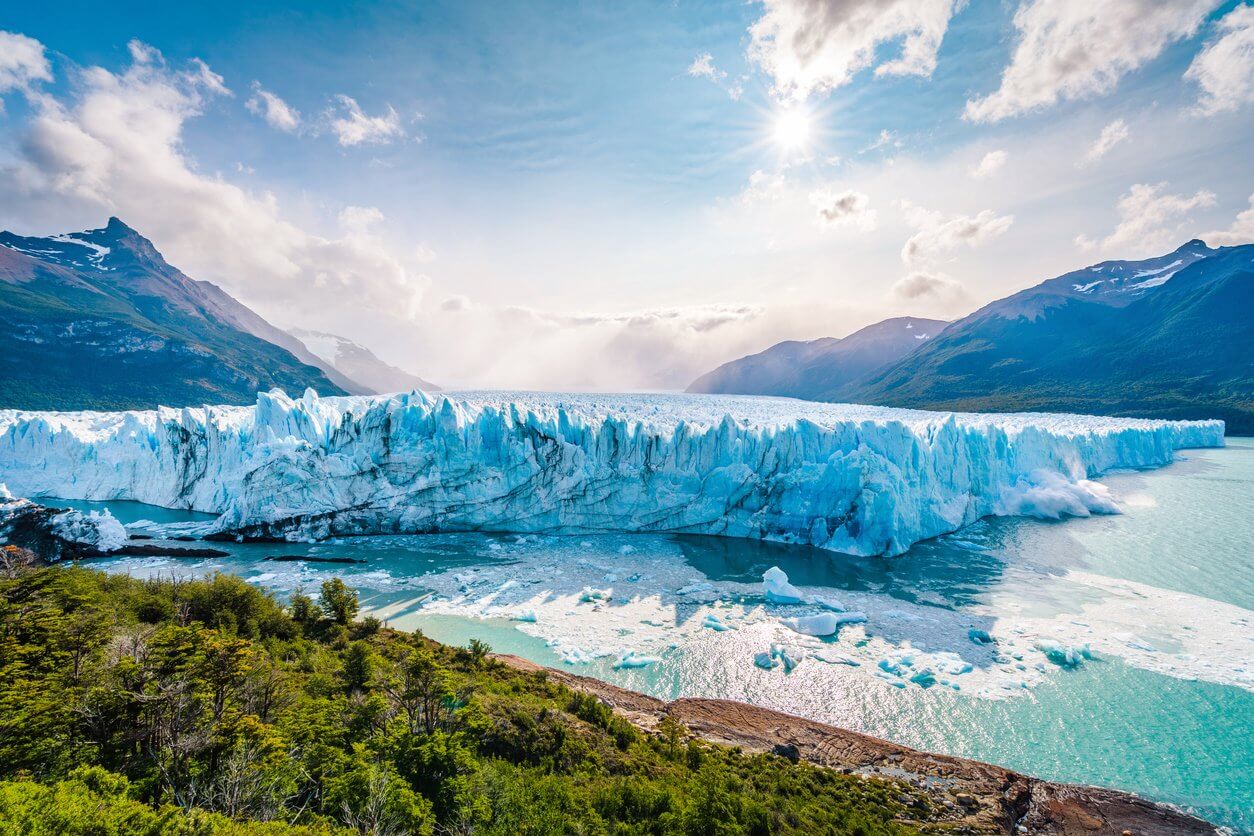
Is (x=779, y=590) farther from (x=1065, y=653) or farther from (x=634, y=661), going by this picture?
(x=1065, y=653)

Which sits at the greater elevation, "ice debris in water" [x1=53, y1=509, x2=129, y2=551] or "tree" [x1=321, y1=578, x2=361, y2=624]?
"ice debris in water" [x1=53, y1=509, x2=129, y2=551]

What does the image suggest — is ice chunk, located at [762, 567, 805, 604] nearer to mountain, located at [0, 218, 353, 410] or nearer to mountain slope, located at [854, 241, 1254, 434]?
mountain slope, located at [854, 241, 1254, 434]

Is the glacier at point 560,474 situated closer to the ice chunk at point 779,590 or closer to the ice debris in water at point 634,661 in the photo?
the ice chunk at point 779,590

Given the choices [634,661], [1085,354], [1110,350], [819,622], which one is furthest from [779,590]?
[1110,350]

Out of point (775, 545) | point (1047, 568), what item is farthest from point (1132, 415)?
point (775, 545)

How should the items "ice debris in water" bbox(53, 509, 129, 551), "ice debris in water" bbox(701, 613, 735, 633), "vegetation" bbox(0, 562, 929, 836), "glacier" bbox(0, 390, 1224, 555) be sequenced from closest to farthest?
1. "vegetation" bbox(0, 562, 929, 836)
2. "ice debris in water" bbox(701, 613, 735, 633)
3. "ice debris in water" bbox(53, 509, 129, 551)
4. "glacier" bbox(0, 390, 1224, 555)

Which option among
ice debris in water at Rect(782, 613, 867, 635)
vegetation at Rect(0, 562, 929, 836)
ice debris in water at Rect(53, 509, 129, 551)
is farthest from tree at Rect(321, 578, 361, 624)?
ice debris in water at Rect(53, 509, 129, 551)

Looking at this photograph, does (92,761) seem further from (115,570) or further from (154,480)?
(154,480)

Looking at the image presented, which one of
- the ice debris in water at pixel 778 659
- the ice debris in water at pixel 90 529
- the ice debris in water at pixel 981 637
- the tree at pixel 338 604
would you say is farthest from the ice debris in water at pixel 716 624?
the ice debris in water at pixel 90 529
